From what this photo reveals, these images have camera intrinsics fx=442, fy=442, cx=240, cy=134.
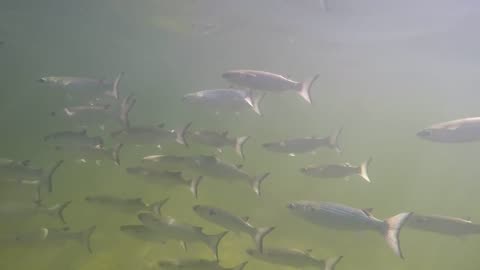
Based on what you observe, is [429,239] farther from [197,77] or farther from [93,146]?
[197,77]

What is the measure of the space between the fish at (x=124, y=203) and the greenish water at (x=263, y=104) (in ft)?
3.91

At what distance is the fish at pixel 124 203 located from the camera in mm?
5336

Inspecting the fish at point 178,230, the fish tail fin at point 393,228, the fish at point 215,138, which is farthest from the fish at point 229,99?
the fish tail fin at point 393,228

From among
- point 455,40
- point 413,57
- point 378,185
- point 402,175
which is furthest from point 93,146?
point 413,57

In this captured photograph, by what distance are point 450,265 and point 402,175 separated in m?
9.72

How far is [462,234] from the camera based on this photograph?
606 cm

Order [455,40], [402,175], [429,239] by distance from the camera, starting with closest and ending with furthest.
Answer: [429,239] < [402,175] < [455,40]

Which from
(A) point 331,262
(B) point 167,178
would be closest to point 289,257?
(A) point 331,262

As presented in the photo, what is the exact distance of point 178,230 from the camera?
5012 millimetres

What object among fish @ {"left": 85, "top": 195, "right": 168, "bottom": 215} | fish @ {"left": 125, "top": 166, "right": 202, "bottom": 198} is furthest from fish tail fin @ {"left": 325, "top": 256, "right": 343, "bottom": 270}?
fish @ {"left": 85, "top": 195, "right": 168, "bottom": 215}

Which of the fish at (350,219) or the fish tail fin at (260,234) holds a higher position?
the fish at (350,219)

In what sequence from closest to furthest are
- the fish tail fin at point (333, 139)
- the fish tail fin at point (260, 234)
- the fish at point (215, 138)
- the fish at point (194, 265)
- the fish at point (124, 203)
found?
the fish tail fin at point (260, 234), the fish at point (194, 265), the fish at point (124, 203), the fish at point (215, 138), the fish tail fin at point (333, 139)

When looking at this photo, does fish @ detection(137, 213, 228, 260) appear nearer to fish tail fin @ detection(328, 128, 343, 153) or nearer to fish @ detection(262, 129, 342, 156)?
fish @ detection(262, 129, 342, 156)

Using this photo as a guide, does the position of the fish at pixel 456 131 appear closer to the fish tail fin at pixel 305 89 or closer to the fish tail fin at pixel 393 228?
the fish tail fin at pixel 305 89
